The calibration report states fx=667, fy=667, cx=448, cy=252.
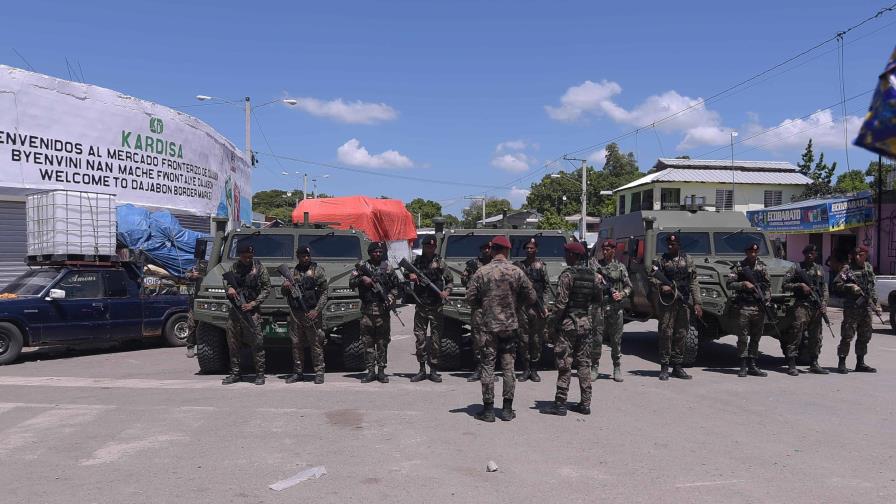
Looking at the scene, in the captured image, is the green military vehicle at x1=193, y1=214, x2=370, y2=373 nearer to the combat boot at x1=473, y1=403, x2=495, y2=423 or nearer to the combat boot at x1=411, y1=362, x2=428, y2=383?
the combat boot at x1=411, y1=362, x2=428, y2=383

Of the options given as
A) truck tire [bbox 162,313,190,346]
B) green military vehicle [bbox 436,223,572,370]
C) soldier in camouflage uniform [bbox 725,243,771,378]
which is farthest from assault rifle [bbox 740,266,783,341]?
truck tire [bbox 162,313,190,346]

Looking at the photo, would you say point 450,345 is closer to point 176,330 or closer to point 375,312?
point 375,312

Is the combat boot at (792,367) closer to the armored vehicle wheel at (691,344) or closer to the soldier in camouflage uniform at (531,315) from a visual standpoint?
the armored vehicle wheel at (691,344)

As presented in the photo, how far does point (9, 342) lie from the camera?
30.7 ft

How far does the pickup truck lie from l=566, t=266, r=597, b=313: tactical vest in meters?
7.45

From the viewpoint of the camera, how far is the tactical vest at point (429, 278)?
790 cm

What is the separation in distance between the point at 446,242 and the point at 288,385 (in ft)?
10.7

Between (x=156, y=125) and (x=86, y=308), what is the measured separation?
9.04 meters

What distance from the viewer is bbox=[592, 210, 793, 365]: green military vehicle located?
29.3ft

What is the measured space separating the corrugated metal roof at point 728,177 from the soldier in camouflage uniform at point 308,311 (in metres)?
35.9

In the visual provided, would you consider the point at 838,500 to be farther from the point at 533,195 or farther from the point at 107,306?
the point at 533,195

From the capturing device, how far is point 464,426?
5.89 metres

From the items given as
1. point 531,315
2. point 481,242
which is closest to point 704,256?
point 481,242

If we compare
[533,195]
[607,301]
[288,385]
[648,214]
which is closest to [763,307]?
[607,301]
